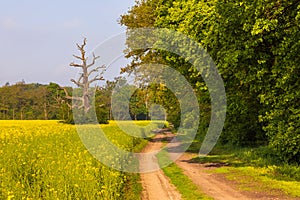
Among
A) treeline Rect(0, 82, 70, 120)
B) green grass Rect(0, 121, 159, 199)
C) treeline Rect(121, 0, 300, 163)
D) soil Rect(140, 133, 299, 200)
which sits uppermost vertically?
treeline Rect(0, 82, 70, 120)

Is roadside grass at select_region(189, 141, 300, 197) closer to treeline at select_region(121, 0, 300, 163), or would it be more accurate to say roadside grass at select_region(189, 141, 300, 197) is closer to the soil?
the soil

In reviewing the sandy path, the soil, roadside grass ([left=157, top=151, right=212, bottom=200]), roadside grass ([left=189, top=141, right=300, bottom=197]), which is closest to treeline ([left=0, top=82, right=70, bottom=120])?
roadside grass ([left=189, top=141, right=300, bottom=197])

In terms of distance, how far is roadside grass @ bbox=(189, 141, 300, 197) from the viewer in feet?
49.5

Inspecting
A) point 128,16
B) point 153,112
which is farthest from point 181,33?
point 153,112

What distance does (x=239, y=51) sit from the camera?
17.7 metres

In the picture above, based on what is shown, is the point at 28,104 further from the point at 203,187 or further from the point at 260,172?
the point at 203,187

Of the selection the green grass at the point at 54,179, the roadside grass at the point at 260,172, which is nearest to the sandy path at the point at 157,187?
the green grass at the point at 54,179

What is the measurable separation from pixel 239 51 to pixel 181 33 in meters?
5.15

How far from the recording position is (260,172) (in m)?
18.5

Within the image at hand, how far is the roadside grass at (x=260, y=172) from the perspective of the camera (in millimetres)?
15102

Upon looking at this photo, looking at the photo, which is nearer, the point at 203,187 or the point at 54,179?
the point at 54,179

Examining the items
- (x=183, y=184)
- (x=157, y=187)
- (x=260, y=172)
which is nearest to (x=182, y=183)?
(x=183, y=184)

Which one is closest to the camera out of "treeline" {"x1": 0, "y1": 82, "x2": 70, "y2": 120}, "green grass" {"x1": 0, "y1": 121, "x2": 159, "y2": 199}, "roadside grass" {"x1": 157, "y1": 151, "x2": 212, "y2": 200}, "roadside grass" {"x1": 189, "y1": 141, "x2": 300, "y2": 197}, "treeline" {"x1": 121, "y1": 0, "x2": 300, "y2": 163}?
"green grass" {"x1": 0, "y1": 121, "x2": 159, "y2": 199}

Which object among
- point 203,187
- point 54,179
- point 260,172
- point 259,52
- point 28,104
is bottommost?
point 203,187
